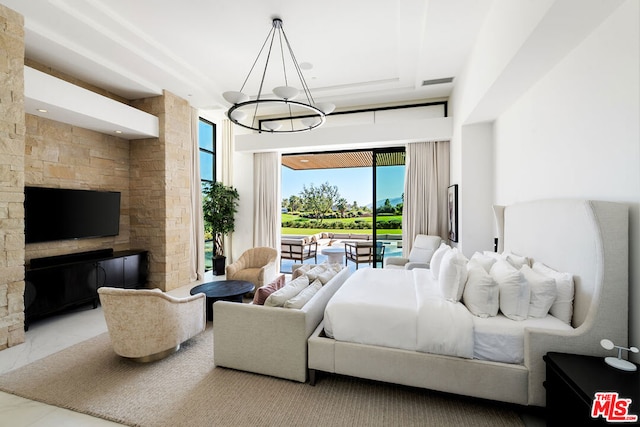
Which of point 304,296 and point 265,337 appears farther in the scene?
point 304,296

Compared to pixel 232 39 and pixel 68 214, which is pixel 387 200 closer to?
pixel 232 39

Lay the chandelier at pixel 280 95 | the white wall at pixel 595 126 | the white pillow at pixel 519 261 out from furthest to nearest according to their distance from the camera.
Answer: the chandelier at pixel 280 95
the white pillow at pixel 519 261
the white wall at pixel 595 126

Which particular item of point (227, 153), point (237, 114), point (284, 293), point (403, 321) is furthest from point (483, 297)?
point (227, 153)

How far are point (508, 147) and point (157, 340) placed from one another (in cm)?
426

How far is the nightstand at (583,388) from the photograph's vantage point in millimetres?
1248

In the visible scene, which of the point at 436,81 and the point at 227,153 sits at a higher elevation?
the point at 436,81

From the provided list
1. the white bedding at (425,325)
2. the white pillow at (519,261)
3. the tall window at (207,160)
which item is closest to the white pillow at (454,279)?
the white bedding at (425,325)

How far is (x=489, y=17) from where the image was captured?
2887 mm

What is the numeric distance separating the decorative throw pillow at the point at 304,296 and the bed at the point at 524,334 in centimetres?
26

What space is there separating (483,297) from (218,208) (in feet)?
17.2

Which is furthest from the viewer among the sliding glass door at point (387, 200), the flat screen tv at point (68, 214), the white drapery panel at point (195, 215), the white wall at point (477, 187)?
the sliding glass door at point (387, 200)

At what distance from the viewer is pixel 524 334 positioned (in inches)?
72.4

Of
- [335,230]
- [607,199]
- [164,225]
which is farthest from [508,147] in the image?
Answer: [335,230]

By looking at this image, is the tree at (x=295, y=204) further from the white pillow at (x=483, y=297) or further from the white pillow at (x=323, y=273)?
the white pillow at (x=483, y=297)
